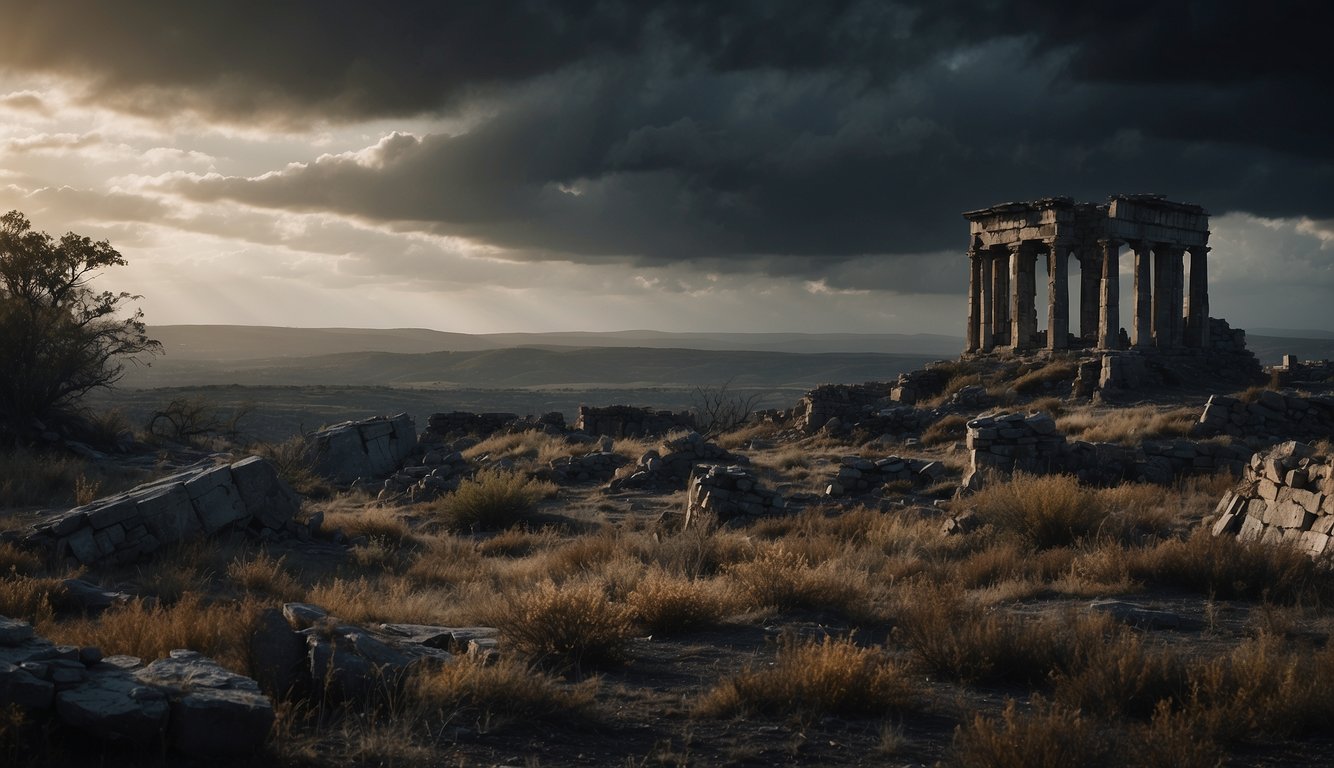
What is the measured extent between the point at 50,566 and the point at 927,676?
33.8ft

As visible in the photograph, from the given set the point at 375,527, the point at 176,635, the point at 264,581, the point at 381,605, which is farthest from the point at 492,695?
the point at 375,527

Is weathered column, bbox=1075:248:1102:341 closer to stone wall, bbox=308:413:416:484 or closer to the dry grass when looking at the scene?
the dry grass

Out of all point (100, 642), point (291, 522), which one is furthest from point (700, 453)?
point (100, 642)

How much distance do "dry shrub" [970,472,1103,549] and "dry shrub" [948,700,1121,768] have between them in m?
6.82

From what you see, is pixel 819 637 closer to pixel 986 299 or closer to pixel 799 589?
pixel 799 589

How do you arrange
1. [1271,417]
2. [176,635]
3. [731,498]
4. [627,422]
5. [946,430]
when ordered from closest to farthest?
1. [176,635]
2. [731,498]
3. [1271,417]
4. [946,430]
5. [627,422]

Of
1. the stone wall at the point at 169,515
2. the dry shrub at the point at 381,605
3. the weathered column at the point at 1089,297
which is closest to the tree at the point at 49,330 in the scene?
the stone wall at the point at 169,515

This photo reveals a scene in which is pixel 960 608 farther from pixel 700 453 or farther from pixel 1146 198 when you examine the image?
pixel 1146 198

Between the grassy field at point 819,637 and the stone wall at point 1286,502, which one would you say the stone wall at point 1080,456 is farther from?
the stone wall at point 1286,502

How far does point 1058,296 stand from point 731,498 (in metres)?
22.5

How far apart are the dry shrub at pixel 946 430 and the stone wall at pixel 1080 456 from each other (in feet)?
17.7

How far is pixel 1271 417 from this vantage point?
21797 mm

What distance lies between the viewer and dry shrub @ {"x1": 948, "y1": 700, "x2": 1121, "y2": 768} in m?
5.05

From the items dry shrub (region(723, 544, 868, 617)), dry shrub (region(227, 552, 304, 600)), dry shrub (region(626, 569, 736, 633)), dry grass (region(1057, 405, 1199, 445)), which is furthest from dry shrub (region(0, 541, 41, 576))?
dry grass (region(1057, 405, 1199, 445))
